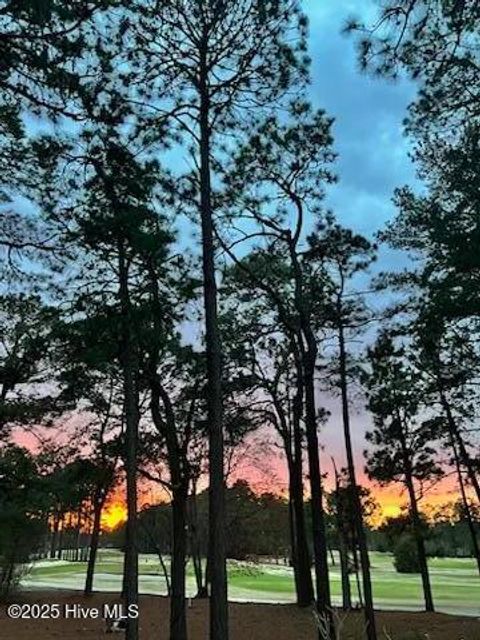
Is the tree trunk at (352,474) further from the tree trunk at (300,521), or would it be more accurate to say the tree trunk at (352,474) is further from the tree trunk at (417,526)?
the tree trunk at (417,526)

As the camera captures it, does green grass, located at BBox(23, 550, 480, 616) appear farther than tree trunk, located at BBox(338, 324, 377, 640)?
Yes

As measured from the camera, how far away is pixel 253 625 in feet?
56.5

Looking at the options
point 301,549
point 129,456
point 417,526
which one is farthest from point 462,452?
point 129,456

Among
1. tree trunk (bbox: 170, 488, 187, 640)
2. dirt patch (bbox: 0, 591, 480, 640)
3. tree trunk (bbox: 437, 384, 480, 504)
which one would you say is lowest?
dirt patch (bbox: 0, 591, 480, 640)

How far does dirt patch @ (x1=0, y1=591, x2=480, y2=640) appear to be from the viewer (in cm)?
1541

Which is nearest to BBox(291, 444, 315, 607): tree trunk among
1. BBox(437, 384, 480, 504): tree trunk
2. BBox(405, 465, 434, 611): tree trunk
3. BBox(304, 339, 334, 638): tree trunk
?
BBox(405, 465, 434, 611): tree trunk

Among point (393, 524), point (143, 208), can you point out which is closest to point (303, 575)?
point (393, 524)

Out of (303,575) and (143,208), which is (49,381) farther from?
(303,575)

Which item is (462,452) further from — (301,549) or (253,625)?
(253,625)

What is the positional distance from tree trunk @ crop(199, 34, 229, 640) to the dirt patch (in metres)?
8.49

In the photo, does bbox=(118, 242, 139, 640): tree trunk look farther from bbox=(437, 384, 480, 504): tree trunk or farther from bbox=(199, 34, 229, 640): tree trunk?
bbox=(437, 384, 480, 504): tree trunk

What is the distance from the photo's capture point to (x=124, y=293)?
33.1 feet

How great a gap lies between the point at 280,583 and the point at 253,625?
69.2ft

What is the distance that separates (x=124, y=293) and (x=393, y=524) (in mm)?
15758
